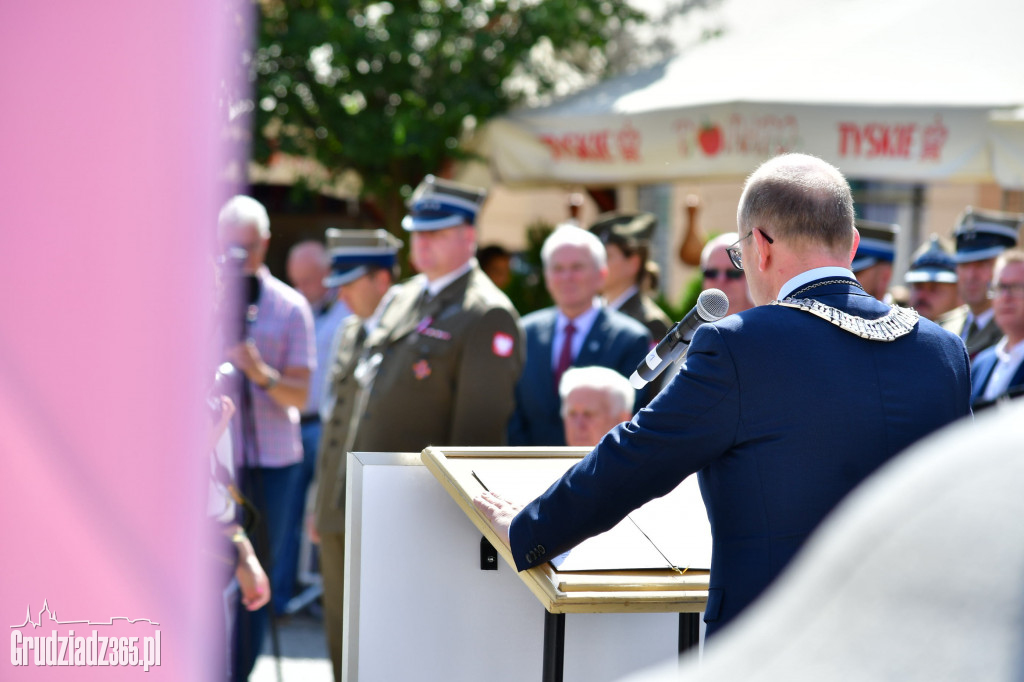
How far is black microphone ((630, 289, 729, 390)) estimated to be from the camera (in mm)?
Result: 2320

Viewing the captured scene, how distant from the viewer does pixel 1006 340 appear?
16.0ft

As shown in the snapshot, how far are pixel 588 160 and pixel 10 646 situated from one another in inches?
186

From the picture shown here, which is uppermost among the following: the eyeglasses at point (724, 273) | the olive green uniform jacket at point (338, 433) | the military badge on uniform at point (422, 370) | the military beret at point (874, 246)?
the military beret at point (874, 246)

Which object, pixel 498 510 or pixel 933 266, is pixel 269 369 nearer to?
pixel 498 510

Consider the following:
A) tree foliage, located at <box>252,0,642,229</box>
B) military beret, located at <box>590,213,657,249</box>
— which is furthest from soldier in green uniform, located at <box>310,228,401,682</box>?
tree foliage, located at <box>252,0,642,229</box>

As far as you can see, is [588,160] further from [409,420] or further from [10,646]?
[10,646]

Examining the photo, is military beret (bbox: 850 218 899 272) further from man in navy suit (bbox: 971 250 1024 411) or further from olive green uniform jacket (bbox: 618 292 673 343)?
olive green uniform jacket (bbox: 618 292 673 343)

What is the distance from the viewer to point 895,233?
5316 millimetres

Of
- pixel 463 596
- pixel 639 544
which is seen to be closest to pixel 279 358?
pixel 463 596

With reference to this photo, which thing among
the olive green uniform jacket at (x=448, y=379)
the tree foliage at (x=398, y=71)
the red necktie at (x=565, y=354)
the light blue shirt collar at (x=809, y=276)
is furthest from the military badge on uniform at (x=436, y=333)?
the tree foliage at (x=398, y=71)

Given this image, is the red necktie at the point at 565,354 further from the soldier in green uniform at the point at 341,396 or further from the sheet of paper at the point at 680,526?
the sheet of paper at the point at 680,526

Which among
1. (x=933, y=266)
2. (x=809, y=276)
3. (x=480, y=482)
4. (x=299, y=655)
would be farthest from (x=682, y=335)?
(x=933, y=266)

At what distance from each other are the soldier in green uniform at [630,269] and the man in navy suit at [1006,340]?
140cm

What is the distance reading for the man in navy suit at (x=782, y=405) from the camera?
6.63 ft
